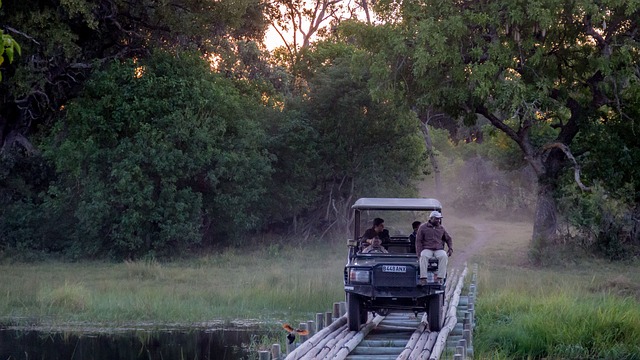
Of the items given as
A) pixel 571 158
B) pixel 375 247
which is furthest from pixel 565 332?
pixel 571 158

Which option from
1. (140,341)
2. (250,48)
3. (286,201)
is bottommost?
(140,341)

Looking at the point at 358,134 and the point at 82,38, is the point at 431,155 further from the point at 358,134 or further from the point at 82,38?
the point at 82,38

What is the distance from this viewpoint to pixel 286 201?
32406mm

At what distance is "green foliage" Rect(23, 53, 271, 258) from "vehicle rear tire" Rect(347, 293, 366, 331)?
14.7 m

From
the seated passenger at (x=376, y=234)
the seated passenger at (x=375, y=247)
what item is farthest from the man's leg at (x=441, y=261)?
the seated passenger at (x=376, y=234)

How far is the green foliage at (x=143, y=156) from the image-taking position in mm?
26703

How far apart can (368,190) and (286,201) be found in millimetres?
3092

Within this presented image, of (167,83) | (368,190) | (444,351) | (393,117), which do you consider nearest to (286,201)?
(368,190)

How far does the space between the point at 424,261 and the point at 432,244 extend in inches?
11.9

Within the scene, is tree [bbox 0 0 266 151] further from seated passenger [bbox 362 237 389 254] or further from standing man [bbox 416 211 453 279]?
standing man [bbox 416 211 453 279]

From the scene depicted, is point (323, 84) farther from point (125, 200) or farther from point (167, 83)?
point (125, 200)

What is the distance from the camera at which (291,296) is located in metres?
19.0

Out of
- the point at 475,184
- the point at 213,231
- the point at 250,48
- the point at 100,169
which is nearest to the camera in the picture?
the point at 100,169

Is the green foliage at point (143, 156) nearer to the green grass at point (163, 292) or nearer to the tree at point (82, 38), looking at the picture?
the tree at point (82, 38)
